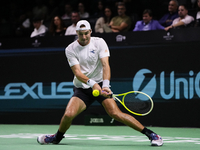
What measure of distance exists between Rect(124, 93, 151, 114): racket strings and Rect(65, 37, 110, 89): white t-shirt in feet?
1.70

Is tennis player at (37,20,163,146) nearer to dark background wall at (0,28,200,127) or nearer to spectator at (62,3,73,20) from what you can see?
dark background wall at (0,28,200,127)

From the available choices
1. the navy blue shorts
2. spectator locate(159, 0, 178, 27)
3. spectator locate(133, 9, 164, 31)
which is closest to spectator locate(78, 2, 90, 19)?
spectator locate(133, 9, 164, 31)

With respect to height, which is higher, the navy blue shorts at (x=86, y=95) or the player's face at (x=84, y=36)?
the player's face at (x=84, y=36)

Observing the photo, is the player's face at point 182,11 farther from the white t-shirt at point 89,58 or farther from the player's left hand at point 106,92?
the player's left hand at point 106,92

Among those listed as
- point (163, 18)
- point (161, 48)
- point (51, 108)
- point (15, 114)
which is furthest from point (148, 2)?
point (15, 114)

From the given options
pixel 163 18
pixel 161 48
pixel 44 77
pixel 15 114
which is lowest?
pixel 15 114

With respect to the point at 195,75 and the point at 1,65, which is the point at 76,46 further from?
the point at 1,65

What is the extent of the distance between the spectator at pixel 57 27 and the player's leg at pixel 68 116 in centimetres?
550

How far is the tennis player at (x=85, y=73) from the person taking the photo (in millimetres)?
5820

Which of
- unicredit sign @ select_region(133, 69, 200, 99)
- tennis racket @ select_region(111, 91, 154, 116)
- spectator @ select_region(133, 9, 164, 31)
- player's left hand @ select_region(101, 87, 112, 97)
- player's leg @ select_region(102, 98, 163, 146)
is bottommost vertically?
unicredit sign @ select_region(133, 69, 200, 99)

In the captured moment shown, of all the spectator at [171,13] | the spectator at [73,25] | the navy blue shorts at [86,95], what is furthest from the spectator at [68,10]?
the navy blue shorts at [86,95]

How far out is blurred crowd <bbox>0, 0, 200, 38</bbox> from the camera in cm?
1014

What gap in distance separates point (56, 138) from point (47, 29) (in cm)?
616

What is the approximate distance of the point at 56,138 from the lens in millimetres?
6062
